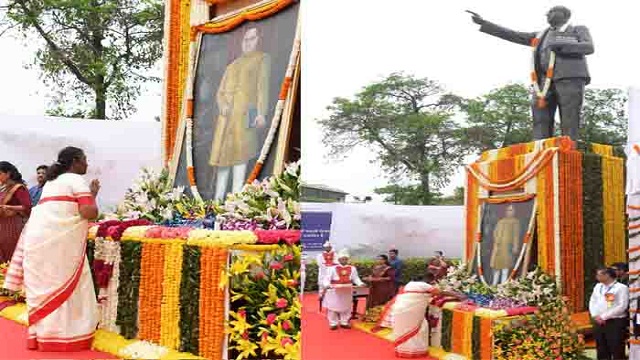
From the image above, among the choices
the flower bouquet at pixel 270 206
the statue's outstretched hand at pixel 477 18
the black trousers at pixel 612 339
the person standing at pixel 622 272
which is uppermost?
the statue's outstretched hand at pixel 477 18

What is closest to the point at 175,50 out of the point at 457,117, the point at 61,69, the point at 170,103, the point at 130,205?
the point at 170,103

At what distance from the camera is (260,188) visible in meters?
3.80

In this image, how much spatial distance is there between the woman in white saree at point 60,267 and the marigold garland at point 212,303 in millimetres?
898

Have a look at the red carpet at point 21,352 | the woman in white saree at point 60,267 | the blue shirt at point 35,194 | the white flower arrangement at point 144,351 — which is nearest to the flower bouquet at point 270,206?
the white flower arrangement at point 144,351

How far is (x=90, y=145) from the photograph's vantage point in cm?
A: 884

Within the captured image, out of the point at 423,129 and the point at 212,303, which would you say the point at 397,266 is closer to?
the point at 423,129

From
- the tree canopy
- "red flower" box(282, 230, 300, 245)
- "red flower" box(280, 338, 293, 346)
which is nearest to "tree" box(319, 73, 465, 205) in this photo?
the tree canopy

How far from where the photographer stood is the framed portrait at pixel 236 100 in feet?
14.5

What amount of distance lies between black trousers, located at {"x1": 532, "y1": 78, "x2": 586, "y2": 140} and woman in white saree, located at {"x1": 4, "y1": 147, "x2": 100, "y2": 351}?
2.68m

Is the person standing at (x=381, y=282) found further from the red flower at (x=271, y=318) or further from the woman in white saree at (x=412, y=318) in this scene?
the red flower at (x=271, y=318)

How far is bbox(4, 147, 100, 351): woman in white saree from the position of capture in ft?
13.1

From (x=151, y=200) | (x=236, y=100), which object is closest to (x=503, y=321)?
(x=236, y=100)

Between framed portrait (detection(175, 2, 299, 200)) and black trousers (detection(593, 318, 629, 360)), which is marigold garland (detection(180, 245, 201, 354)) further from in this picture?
black trousers (detection(593, 318, 629, 360))

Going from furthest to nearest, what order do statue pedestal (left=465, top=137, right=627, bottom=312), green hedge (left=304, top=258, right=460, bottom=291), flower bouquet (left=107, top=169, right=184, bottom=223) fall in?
flower bouquet (left=107, top=169, right=184, bottom=223)
green hedge (left=304, top=258, right=460, bottom=291)
statue pedestal (left=465, top=137, right=627, bottom=312)
